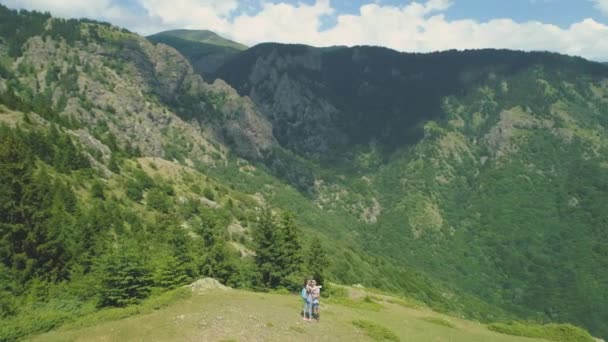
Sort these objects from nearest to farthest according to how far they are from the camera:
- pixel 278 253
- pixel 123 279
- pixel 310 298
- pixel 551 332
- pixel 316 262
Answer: pixel 310 298 < pixel 123 279 < pixel 551 332 < pixel 278 253 < pixel 316 262

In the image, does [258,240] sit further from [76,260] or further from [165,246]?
[76,260]

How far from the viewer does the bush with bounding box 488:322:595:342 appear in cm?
5984

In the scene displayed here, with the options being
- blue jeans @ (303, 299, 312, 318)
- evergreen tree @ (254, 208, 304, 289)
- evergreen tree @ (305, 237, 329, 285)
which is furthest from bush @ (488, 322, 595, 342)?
evergreen tree @ (305, 237, 329, 285)

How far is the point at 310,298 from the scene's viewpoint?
4409 centimetres

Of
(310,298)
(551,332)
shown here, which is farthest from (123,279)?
(551,332)

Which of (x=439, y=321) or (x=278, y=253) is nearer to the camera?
(x=439, y=321)

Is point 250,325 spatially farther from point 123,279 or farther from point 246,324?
point 123,279

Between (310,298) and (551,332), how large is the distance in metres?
37.7

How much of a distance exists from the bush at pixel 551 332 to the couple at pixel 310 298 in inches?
1227

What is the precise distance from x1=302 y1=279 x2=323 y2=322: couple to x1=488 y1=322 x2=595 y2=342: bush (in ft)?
102

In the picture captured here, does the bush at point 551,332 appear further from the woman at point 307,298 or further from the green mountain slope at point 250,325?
the woman at point 307,298

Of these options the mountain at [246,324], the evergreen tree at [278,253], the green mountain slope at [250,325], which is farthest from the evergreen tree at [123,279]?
the evergreen tree at [278,253]

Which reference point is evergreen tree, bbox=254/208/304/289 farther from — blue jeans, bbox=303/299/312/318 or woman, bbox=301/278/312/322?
woman, bbox=301/278/312/322

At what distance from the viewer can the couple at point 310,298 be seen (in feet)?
143
